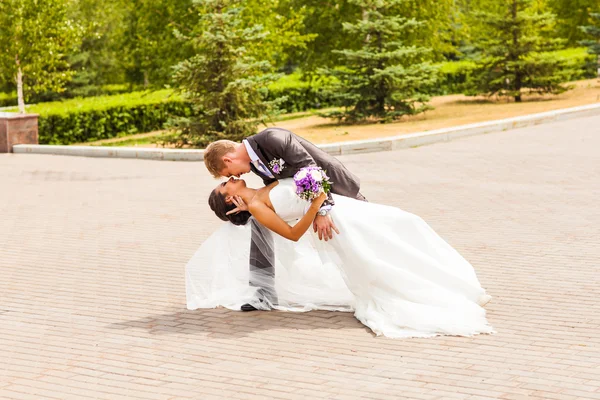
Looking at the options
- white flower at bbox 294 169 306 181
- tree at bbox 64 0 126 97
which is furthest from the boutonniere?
tree at bbox 64 0 126 97

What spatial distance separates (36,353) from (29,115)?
53.4ft

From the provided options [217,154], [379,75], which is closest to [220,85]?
[379,75]

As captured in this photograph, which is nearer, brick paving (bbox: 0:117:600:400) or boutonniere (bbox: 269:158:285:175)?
brick paving (bbox: 0:117:600:400)

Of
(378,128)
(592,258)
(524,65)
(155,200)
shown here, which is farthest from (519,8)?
(592,258)

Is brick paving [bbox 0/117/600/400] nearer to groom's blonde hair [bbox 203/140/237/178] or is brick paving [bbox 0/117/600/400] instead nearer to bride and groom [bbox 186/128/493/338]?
bride and groom [bbox 186/128/493/338]

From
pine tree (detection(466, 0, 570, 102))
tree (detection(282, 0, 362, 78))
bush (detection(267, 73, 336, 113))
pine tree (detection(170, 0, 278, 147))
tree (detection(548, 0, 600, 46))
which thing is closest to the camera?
pine tree (detection(170, 0, 278, 147))

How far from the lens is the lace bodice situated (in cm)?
691

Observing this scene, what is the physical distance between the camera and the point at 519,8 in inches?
1102

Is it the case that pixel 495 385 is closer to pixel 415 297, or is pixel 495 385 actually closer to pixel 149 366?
pixel 415 297

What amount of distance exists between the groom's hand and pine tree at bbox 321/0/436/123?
16.8m

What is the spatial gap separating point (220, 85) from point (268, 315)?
13.9m

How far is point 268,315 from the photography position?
23.2 ft

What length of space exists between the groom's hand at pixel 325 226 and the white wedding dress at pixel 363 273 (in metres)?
0.06

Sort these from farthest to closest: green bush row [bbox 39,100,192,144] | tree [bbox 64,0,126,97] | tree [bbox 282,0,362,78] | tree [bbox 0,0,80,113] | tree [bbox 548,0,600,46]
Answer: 1. tree [bbox 64,0,126,97]
2. tree [bbox 548,0,600,46]
3. tree [bbox 282,0,362,78]
4. tree [bbox 0,0,80,113]
5. green bush row [bbox 39,100,192,144]
